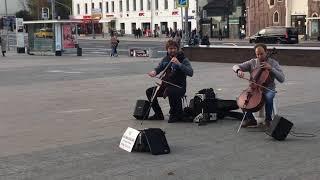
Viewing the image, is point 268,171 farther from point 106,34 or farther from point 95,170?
point 106,34

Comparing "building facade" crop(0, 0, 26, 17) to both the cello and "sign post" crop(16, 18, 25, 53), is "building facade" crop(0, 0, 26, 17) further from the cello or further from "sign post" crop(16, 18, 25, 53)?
the cello

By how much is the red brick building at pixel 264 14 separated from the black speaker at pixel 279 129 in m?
58.9

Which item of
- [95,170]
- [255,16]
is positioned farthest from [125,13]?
[95,170]

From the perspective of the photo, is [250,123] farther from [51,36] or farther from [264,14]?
[264,14]

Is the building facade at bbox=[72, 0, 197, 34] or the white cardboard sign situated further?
the building facade at bbox=[72, 0, 197, 34]

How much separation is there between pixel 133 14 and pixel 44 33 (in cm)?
5363

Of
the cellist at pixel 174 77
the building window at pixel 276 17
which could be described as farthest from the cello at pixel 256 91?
the building window at pixel 276 17

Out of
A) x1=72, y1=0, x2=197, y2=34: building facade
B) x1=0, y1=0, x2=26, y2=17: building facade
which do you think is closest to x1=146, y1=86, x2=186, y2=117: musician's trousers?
x1=72, y1=0, x2=197, y2=34: building facade

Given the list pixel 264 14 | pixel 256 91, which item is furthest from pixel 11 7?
pixel 256 91

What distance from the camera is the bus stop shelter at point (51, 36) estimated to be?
136 feet

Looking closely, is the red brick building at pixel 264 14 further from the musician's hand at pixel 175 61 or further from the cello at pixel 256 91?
the cello at pixel 256 91

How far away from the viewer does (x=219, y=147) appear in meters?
8.73

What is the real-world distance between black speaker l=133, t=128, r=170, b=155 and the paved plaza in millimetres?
112

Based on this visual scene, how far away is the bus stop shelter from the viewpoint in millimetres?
41312
